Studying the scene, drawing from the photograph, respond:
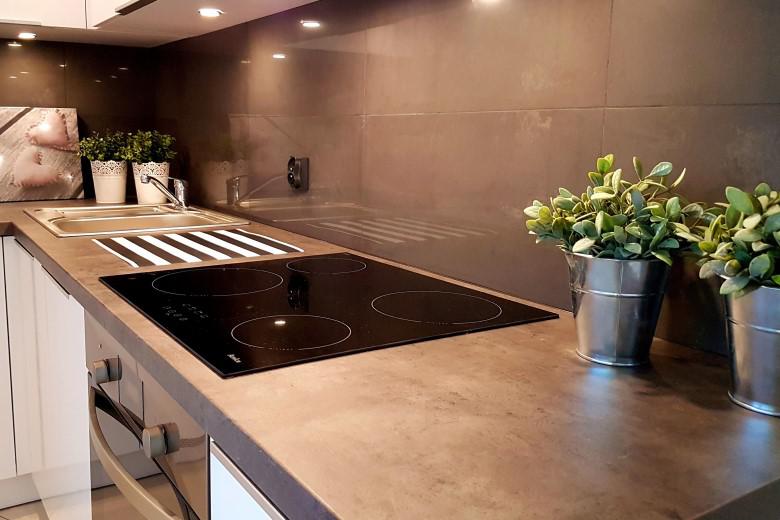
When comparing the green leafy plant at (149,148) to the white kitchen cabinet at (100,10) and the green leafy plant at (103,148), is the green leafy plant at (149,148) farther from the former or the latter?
the white kitchen cabinet at (100,10)

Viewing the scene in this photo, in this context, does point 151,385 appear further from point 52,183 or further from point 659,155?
point 52,183

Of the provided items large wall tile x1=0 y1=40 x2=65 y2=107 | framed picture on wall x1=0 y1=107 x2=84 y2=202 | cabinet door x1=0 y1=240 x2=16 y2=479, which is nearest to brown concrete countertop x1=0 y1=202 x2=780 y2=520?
cabinet door x1=0 y1=240 x2=16 y2=479

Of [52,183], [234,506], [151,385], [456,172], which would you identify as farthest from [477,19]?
[52,183]

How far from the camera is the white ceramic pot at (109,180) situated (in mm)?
2633

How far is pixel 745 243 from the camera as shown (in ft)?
2.45

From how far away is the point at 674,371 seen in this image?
Answer: 921mm

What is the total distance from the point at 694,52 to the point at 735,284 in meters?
0.39

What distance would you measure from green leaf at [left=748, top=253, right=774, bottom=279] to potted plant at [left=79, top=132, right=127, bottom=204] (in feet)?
7.91

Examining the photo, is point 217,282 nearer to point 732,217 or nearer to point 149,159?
point 732,217

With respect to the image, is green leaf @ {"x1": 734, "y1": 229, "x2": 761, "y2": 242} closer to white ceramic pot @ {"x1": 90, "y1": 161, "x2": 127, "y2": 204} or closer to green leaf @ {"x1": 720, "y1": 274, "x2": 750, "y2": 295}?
green leaf @ {"x1": 720, "y1": 274, "x2": 750, "y2": 295}

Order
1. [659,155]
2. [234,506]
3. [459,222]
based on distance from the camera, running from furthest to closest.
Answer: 1. [459,222]
2. [659,155]
3. [234,506]

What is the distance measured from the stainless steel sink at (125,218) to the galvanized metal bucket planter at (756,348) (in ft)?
5.48

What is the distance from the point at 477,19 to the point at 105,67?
6.81 feet

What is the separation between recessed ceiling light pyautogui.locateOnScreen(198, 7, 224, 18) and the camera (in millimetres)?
1931
